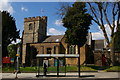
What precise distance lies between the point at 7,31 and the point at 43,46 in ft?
40.2

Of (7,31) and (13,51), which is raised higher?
(7,31)

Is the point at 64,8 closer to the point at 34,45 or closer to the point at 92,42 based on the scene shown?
the point at 34,45

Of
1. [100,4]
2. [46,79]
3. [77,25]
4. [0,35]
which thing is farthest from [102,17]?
[0,35]

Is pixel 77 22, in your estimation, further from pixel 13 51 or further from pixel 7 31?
pixel 13 51

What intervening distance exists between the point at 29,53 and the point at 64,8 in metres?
30.6

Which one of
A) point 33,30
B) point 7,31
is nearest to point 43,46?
point 33,30

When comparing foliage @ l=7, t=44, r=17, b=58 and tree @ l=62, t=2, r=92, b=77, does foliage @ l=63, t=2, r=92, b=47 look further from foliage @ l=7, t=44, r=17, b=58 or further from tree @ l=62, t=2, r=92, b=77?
foliage @ l=7, t=44, r=17, b=58

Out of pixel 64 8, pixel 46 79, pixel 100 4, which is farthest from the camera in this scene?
pixel 64 8

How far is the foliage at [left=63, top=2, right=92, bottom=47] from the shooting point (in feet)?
108

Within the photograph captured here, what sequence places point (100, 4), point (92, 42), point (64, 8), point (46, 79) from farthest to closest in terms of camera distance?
1. point (92, 42)
2. point (64, 8)
3. point (100, 4)
4. point (46, 79)

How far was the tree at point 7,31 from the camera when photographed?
49938 millimetres

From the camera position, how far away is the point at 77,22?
3334 centimetres

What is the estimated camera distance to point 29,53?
195ft

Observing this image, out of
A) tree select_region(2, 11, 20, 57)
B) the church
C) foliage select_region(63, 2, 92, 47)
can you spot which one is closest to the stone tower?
the church
